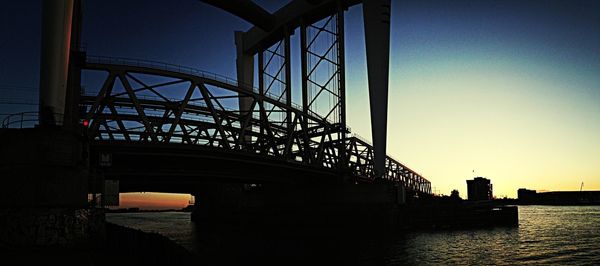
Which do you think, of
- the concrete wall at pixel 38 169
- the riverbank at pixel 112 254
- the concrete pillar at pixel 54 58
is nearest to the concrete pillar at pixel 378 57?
the concrete pillar at pixel 54 58

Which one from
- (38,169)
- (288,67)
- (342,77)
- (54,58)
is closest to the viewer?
(38,169)

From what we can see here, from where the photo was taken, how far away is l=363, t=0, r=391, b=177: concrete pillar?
2591 inches

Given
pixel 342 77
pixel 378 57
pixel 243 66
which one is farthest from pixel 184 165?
pixel 243 66

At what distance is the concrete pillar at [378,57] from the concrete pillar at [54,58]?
43225 millimetres

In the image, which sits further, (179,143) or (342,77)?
(342,77)

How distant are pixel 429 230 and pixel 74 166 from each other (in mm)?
55123

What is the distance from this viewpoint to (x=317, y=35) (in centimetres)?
7494

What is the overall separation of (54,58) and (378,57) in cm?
4517

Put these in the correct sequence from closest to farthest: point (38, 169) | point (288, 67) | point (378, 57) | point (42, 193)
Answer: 1. point (42, 193)
2. point (38, 169)
3. point (378, 57)
4. point (288, 67)

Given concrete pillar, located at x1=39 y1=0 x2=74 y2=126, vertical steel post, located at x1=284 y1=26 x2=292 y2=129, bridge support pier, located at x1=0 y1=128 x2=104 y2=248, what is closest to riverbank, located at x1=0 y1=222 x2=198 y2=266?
bridge support pier, located at x1=0 y1=128 x2=104 y2=248

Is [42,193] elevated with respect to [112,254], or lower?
elevated

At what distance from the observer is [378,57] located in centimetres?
6681

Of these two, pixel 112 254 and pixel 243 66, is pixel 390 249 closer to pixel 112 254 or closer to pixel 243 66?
pixel 112 254

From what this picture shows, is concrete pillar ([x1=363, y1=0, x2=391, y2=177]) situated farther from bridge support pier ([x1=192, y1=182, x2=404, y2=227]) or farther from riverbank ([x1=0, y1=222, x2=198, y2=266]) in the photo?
riverbank ([x1=0, y1=222, x2=198, y2=266])
